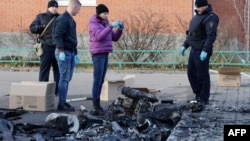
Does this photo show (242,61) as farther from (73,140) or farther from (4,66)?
(73,140)

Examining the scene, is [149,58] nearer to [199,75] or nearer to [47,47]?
[47,47]

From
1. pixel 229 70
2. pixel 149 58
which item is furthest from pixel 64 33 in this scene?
pixel 149 58

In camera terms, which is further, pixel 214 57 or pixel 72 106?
pixel 214 57

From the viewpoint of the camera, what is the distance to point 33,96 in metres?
10.0

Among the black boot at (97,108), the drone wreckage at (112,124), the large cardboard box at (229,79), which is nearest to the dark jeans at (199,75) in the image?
the drone wreckage at (112,124)

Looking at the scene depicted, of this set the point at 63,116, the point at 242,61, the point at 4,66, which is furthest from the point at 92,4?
the point at 63,116

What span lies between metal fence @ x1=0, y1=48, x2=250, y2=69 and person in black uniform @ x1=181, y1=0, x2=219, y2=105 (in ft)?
27.5

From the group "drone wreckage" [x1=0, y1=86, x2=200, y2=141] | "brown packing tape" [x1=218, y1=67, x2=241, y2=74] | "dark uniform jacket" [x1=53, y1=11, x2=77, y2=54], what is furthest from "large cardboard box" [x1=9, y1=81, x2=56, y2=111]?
"brown packing tape" [x1=218, y1=67, x2=241, y2=74]

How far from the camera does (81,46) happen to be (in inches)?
813

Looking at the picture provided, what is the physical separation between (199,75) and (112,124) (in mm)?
2649

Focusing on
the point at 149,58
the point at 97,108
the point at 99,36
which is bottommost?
the point at 149,58

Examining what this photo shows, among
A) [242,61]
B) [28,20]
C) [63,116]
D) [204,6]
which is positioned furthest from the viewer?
[28,20]

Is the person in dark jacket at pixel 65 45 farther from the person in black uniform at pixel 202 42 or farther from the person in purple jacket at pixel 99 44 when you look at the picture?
the person in black uniform at pixel 202 42

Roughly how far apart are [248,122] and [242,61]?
10.7 m
